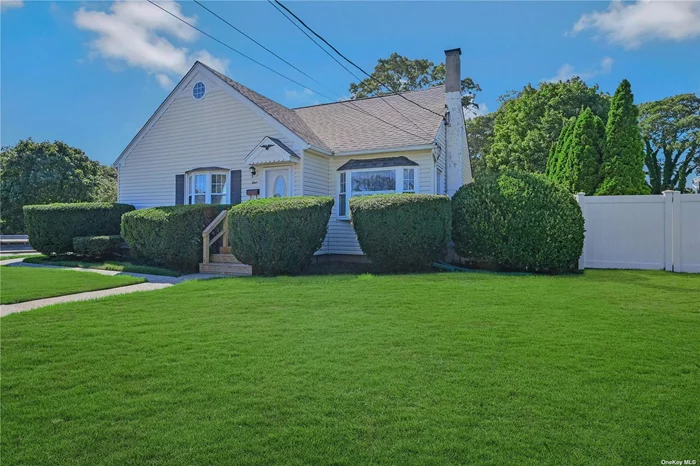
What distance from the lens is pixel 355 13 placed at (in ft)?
34.2

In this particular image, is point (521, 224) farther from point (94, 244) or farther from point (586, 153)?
point (94, 244)

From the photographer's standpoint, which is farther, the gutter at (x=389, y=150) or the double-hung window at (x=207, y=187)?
the double-hung window at (x=207, y=187)

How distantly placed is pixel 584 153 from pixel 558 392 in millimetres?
13442

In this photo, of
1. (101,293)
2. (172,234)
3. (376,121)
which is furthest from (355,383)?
(376,121)

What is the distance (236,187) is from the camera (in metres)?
13.8

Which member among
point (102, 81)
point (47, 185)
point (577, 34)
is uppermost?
point (577, 34)

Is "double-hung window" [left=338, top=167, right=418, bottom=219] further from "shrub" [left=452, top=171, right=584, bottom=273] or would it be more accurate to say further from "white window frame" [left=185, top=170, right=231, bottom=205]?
"white window frame" [left=185, top=170, right=231, bottom=205]

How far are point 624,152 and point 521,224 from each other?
686 centimetres

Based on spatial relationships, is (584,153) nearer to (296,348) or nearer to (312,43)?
(312,43)

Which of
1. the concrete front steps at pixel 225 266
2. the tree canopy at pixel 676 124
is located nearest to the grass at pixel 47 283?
the concrete front steps at pixel 225 266

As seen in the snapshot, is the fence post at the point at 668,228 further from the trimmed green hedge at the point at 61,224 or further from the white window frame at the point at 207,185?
the trimmed green hedge at the point at 61,224

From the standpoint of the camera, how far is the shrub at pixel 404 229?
972 cm

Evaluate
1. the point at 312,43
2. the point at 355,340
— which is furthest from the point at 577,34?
the point at 355,340

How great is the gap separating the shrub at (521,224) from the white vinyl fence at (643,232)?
130 cm
